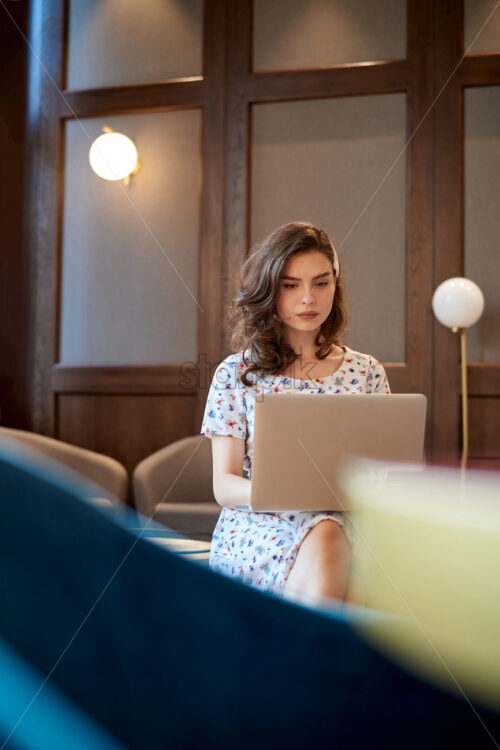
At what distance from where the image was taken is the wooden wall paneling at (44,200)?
10.2 feet

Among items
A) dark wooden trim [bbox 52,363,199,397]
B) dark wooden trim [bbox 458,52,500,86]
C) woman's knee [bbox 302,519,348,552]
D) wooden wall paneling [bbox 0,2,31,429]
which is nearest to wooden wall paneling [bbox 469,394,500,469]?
dark wooden trim [bbox 52,363,199,397]

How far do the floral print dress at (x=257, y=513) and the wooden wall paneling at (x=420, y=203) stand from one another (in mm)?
1157

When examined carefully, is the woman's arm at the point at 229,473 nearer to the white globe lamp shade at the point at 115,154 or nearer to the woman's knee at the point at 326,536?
the woman's knee at the point at 326,536

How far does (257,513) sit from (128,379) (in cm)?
175

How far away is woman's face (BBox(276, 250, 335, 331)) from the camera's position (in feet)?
4.99

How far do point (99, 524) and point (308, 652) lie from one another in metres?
0.09

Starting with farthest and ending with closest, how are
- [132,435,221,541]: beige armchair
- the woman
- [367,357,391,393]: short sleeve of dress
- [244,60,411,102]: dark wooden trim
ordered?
[244,60,411,102]: dark wooden trim
[132,435,221,541]: beige armchair
[367,357,391,393]: short sleeve of dress
the woman

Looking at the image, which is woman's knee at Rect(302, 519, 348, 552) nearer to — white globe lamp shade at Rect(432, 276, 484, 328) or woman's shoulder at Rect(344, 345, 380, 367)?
woman's shoulder at Rect(344, 345, 380, 367)

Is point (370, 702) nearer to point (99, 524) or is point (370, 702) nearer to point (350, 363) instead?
point (99, 524)

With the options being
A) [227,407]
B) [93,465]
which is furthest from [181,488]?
[227,407]

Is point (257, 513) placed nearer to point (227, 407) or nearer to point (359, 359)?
point (227, 407)

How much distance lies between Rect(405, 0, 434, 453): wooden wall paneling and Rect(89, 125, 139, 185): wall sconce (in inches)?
47.5

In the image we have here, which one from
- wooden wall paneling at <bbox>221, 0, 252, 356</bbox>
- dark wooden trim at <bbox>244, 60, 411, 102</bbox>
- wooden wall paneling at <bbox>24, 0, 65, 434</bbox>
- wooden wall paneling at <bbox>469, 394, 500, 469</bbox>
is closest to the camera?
wooden wall paneling at <bbox>469, 394, 500, 469</bbox>

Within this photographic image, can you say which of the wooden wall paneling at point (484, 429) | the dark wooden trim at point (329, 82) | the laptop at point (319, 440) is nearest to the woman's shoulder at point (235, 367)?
the laptop at point (319, 440)
